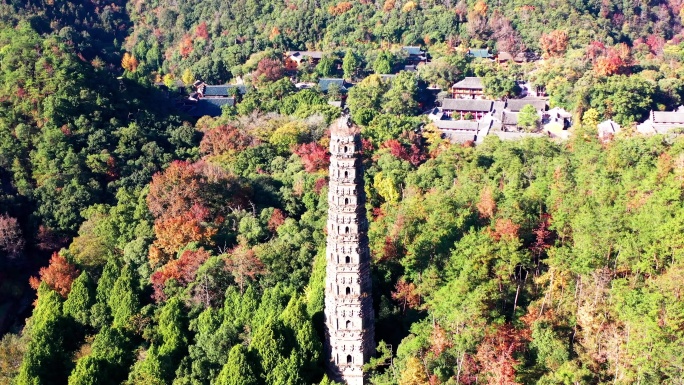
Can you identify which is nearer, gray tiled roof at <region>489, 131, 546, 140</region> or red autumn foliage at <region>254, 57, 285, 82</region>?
gray tiled roof at <region>489, 131, 546, 140</region>

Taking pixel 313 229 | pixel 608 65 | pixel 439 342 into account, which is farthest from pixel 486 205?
pixel 608 65

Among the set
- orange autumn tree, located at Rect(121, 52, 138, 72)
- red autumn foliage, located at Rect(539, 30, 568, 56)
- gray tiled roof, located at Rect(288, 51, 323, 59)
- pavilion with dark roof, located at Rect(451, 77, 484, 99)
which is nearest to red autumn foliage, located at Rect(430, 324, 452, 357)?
pavilion with dark roof, located at Rect(451, 77, 484, 99)

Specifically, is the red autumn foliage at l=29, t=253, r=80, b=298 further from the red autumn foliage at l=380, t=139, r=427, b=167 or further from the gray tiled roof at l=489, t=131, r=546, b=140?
the gray tiled roof at l=489, t=131, r=546, b=140

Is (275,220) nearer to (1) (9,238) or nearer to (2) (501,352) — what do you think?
(1) (9,238)

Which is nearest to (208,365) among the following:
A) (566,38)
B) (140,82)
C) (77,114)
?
(77,114)

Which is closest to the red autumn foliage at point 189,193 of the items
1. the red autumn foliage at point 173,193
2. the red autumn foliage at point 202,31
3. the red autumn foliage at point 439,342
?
the red autumn foliage at point 173,193

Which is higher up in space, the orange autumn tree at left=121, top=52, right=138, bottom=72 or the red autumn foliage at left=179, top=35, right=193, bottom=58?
the red autumn foliage at left=179, top=35, right=193, bottom=58

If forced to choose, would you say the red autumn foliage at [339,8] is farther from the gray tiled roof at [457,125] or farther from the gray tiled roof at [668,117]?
the gray tiled roof at [668,117]
